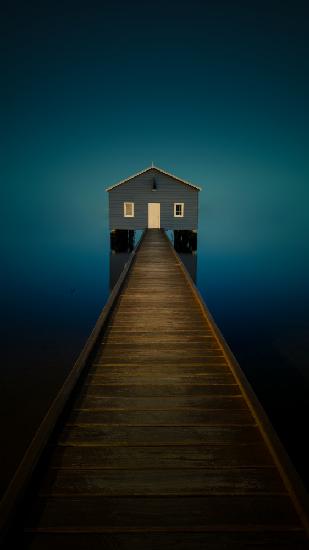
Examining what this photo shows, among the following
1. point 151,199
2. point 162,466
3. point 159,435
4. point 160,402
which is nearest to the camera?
point 162,466

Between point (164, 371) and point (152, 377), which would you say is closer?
point (152, 377)

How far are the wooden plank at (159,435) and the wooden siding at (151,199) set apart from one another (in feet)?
85.8

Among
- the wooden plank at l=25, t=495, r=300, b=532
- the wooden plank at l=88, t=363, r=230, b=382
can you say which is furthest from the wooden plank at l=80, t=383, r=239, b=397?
the wooden plank at l=25, t=495, r=300, b=532

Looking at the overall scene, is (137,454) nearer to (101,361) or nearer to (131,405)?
(131,405)

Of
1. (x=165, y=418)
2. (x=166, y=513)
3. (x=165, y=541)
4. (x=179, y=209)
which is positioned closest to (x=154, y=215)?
(x=179, y=209)

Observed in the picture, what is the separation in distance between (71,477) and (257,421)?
2.00m

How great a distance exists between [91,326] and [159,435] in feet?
36.5

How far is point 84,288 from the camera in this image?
2155cm

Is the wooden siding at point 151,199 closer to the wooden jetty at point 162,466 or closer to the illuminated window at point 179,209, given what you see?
the illuminated window at point 179,209

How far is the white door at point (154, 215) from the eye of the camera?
28375 mm

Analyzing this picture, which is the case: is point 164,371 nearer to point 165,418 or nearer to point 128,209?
point 165,418

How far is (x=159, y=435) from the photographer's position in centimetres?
332

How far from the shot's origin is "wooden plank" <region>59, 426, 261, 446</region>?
126 inches

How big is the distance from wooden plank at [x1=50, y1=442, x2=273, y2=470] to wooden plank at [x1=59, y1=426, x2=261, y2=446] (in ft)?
0.22
